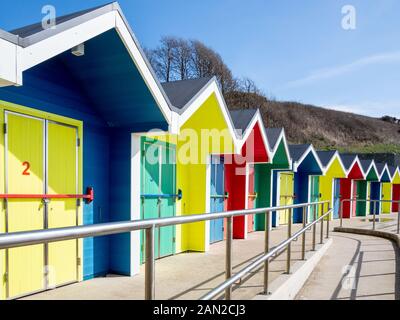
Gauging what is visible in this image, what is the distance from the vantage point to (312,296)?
191 inches

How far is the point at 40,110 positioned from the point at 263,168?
8432 millimetres

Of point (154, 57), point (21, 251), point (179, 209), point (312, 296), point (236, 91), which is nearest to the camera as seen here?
point (21, 251)

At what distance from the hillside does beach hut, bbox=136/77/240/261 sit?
40352 mm

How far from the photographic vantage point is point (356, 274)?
20.5ft

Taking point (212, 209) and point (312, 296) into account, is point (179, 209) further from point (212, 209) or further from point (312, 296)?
point (312, 296)

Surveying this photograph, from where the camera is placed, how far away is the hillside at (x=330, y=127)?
5353 cm

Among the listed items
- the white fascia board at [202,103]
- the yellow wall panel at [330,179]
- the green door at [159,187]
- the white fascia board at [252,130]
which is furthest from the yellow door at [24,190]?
the yellow wall panel at [330,179]

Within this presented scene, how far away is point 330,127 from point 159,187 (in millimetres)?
67963

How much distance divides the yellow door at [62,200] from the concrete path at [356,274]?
125 inches

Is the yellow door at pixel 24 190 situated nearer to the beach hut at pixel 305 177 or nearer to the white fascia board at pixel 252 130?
the white fascia board at pixel 252 130

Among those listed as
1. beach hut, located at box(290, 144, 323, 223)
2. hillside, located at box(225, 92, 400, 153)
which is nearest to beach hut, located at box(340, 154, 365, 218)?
beach hut, located at box(290, 144, 323, 223)

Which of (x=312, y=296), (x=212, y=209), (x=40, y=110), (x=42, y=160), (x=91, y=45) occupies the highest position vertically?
(x=91, y=45)
